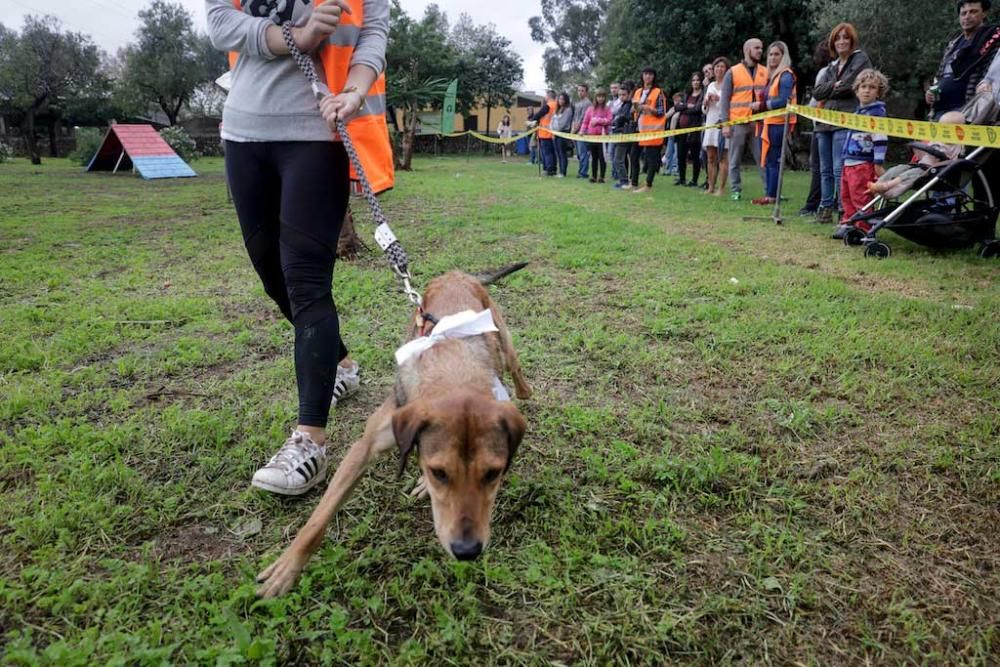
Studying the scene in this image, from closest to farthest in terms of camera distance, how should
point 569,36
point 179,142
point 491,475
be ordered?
point 491,475
point 179,142
point 569,36

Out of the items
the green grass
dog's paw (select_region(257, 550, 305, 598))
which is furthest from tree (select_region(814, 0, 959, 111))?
dog's paw (select_region(257, 550, 305, 598))

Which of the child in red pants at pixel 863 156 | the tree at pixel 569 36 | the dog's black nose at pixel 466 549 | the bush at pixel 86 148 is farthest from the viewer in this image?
the tree at pixel 569 36

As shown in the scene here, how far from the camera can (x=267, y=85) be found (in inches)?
98.4

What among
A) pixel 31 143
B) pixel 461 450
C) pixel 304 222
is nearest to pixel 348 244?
pixel 304 222

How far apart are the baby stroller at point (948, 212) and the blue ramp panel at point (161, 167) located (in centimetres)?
1882

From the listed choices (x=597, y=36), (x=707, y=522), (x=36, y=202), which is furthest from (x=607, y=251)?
(x=597, y=36)

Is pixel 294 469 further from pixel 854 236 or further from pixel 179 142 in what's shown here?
pixel 179 142

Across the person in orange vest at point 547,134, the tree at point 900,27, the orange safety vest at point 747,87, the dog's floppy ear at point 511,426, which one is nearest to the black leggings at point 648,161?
the orange safety vest at point 747,87

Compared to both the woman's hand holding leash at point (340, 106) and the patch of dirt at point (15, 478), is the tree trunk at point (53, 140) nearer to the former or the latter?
the patch of dirt at point (15, 478)

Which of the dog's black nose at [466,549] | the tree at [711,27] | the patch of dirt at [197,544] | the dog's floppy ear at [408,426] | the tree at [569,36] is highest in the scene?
the tree at [569,36]

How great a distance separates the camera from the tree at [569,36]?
6906cm

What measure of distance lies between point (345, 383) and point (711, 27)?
2397 centimetres

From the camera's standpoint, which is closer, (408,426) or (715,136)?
(408,426)

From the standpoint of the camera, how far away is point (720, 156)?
40.0ft
